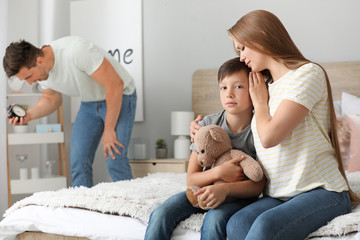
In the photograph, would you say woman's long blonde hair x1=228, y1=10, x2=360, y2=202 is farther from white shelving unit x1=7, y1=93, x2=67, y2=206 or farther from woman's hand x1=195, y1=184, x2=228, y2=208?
white shelving unit x1=7, y1=93, x2=67, y2=206

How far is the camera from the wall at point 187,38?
337 centimetres

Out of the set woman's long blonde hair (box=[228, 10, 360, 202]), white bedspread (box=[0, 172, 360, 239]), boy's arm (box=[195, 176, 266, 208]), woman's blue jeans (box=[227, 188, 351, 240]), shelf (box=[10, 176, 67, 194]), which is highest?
woman's long blonde hair (box=[228, 10, 360, 202])

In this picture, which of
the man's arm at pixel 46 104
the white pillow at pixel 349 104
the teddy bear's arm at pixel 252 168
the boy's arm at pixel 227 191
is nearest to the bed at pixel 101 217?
the boy's arm at pixel 227 191

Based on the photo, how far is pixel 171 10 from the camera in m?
3.83

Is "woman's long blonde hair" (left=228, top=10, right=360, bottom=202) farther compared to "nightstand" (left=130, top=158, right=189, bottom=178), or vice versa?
"nightstand" (left=130, top=158, right=189, bottom=178)

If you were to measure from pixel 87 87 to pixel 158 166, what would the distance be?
3.05 feet

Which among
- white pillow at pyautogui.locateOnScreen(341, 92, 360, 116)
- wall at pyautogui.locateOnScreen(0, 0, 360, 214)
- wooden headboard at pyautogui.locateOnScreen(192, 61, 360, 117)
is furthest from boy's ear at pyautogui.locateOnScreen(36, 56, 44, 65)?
white pillow at pyautogui.locateOnScreen(341, 92, 360, 116)

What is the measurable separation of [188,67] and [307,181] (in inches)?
95.6

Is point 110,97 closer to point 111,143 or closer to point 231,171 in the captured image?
point 111,143

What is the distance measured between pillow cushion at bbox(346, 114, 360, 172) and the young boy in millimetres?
1134

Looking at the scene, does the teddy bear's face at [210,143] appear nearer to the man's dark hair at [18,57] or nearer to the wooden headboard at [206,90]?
the man's dark hair at [18,57]

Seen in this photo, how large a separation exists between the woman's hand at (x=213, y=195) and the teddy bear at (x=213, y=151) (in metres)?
0.05

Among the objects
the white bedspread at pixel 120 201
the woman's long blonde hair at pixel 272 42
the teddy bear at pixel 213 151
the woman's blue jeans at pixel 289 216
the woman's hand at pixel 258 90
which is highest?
the woman's long blonde hair at pixel 272 42

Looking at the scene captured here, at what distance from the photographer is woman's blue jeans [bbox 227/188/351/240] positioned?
1.28 metres
